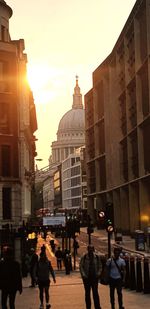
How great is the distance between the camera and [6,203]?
1893 inches

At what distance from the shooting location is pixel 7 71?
49.0 meters

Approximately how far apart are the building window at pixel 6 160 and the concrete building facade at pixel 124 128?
23.0 metres

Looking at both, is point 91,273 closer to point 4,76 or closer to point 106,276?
point 106,276

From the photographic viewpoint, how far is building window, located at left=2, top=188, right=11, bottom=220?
47781 mm

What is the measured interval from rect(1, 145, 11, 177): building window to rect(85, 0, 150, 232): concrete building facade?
23.0m

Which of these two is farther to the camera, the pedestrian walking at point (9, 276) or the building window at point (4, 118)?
the building window at point (4, 118)

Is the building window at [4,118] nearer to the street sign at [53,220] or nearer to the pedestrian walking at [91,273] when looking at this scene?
the street sign at [53,220]

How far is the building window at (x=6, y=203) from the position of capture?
4778 centimetres

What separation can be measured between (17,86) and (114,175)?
47978 mm

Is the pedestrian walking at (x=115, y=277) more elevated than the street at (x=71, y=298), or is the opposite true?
the pedestrian walking at (x=115, y=277)

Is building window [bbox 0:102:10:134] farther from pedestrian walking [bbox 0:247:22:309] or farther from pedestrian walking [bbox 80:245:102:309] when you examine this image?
pedestrian walking [bbox 0:247:22:309]

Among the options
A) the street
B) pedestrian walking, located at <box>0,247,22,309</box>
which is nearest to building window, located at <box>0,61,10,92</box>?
the street

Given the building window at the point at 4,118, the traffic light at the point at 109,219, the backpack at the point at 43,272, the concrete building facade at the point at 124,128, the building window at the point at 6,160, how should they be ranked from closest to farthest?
the backpack at the point at 43,272, the traffic light at the point at 109,219, the building window at the point at 6,160, the building window at the point at 4,118, the concrete building facade at the point at 124,128

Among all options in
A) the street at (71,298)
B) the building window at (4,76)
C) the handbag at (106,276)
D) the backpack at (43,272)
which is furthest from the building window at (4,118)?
the handbag at (106,276)
